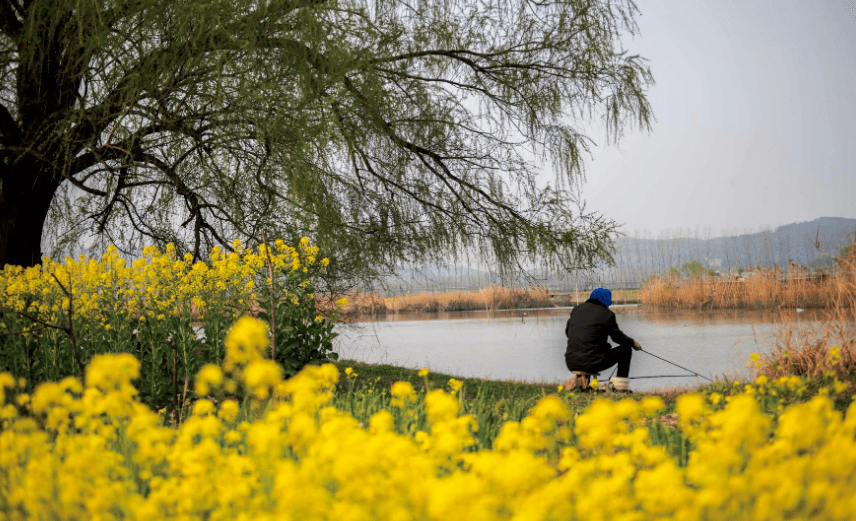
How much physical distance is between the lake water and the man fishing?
76 centimetres

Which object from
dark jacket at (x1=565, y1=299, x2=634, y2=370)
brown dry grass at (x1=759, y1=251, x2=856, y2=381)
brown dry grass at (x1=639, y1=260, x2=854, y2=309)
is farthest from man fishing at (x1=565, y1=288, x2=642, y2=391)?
brown dry grass at (x1=639, y1=260, x2=854, y2=309)

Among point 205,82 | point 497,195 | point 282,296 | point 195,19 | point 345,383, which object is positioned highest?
point 195,19

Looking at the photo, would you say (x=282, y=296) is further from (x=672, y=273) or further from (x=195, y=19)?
(x=672, y=273)

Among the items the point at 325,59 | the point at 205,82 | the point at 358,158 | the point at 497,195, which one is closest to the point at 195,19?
the point at 205,82

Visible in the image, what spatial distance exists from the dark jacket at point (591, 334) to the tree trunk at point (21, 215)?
5271mm

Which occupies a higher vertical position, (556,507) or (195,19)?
(195,19)

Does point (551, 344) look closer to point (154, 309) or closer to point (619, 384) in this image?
point (619, 384)

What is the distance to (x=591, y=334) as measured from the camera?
6062mm

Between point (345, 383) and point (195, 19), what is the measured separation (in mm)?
3281

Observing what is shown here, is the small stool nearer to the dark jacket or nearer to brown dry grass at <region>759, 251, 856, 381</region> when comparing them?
the dark jacket

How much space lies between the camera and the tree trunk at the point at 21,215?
6281mm

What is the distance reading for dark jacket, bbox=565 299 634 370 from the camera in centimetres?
600

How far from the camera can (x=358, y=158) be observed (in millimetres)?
5109

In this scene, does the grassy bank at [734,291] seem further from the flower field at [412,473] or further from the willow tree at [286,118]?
the flower field at [412,473]
